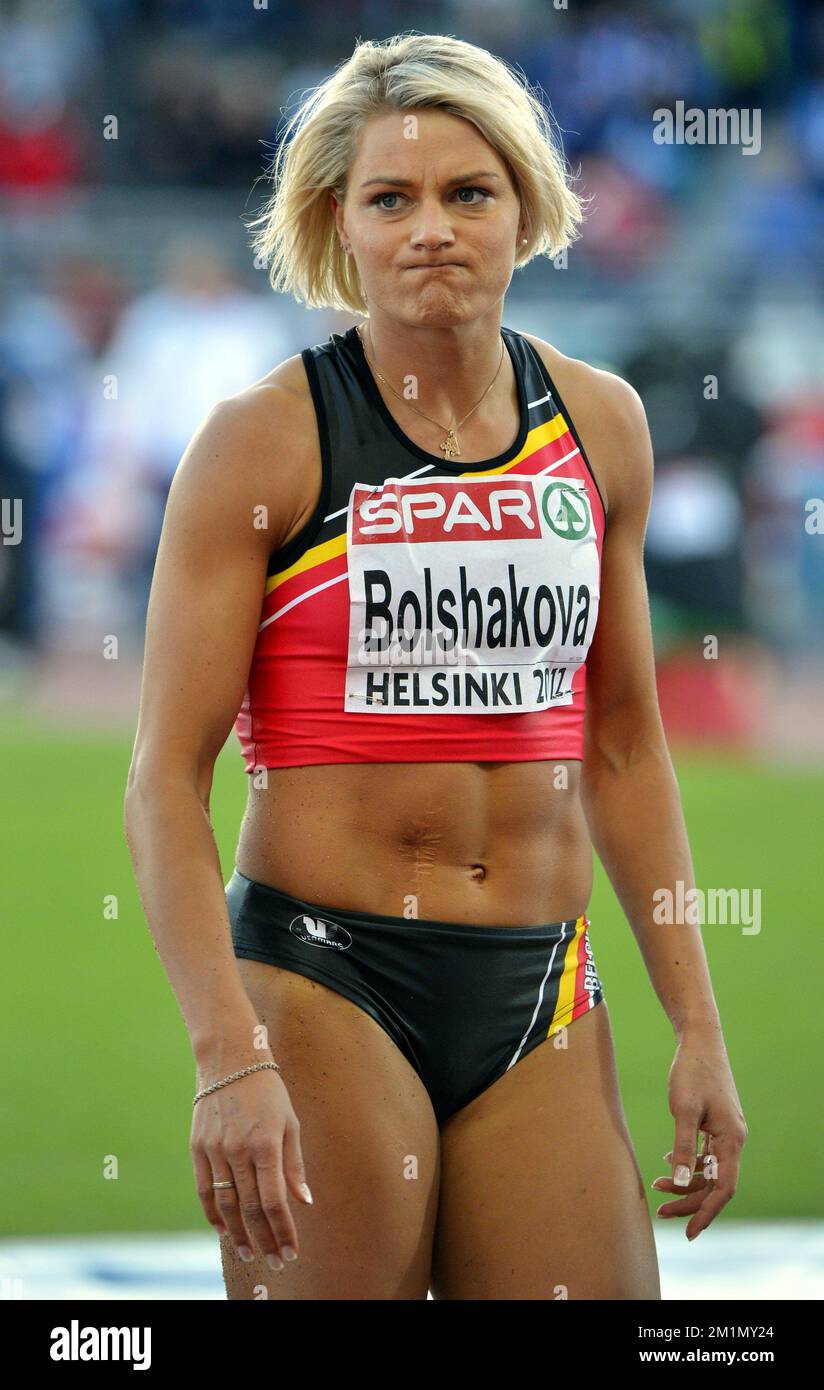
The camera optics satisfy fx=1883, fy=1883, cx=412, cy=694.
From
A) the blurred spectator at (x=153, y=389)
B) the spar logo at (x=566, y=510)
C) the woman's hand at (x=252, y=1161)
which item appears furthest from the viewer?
the blurred spectator at (x=153, y=389)

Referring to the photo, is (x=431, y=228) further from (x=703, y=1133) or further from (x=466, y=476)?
(x=703, y=1133)

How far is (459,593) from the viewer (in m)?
2.56

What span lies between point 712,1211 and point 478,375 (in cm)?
123

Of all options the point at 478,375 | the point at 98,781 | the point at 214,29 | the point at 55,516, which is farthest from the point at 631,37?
the point at 478,375

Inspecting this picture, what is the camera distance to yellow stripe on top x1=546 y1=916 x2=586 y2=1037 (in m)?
2.64

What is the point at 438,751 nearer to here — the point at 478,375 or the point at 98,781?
the point at 478,375

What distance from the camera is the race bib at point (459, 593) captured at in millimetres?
2529

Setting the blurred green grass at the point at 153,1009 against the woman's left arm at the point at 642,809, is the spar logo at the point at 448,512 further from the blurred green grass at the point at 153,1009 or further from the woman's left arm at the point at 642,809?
the blurred green grass at the point at 153,1009

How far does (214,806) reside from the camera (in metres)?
9.34

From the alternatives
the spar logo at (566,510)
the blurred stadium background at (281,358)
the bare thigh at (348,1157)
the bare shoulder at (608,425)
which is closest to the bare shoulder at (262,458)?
the spar logo at (566,510)

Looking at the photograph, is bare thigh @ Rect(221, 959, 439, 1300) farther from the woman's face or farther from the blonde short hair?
the blonde short hair

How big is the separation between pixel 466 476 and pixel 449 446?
64 mm

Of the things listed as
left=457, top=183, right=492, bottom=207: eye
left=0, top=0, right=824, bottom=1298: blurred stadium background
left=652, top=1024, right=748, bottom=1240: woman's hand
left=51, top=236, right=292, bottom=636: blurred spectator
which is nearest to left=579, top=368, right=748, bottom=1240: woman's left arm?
left=652, top=1024, right=748, bottom=1240: woman's hand

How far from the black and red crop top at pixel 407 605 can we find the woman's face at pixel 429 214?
0.16 meters
